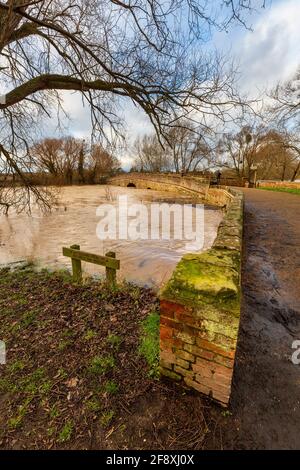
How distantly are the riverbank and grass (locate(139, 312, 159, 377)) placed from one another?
13 millimetres

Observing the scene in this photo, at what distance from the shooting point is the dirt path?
1.87 meters

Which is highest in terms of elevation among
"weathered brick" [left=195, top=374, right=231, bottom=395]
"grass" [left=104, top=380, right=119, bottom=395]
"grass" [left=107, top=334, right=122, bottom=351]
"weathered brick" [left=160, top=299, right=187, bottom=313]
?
"weathered brick" [left=160, top=299, right=187, bottom=313]

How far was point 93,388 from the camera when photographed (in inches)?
94.0

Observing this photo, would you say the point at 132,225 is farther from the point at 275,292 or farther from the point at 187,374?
the point at 187,374

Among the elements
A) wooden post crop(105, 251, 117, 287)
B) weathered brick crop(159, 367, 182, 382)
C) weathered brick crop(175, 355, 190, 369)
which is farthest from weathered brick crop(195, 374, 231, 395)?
wooden post crop(105, 251, 117, 287)

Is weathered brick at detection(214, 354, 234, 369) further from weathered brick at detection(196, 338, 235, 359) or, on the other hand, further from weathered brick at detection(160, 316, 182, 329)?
weathered brick at detection(160, 316, 182, 329)

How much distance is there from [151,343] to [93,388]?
33.6 inches

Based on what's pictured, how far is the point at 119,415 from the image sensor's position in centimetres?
207

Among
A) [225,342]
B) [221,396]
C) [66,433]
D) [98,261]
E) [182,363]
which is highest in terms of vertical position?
[225,342]

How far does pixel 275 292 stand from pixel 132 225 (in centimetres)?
891

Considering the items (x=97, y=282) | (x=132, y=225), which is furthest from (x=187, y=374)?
(x=132, y=225)

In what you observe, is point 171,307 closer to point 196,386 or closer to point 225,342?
point 225,342

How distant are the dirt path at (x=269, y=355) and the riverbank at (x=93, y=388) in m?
0.24

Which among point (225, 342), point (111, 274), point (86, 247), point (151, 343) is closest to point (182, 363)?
point (225, 342)
